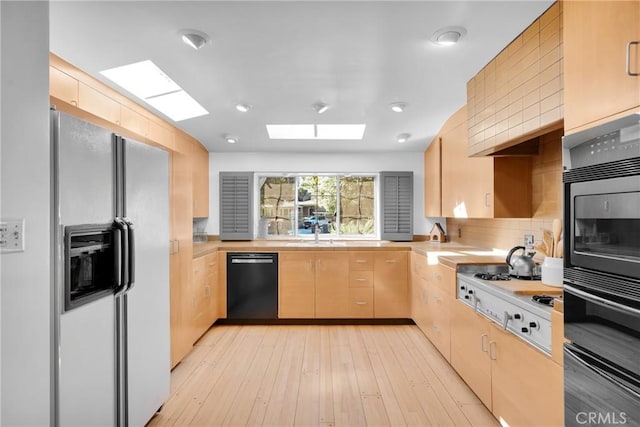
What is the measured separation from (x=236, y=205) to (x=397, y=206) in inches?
82.1

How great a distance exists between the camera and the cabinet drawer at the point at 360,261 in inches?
176

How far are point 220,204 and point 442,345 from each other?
3200mm

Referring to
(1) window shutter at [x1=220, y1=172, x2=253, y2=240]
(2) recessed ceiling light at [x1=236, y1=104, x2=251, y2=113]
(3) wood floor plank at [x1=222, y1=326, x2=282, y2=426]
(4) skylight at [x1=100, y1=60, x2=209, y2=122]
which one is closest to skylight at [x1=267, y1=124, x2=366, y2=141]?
(1) window shutter at [x1=220, y1=172, x2=253, y2=240]

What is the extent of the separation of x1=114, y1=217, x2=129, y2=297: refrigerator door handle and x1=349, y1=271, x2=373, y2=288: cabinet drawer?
2890mm

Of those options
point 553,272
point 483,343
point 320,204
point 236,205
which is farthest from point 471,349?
point 236,205

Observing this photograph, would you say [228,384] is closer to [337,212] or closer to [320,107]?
[320,107]

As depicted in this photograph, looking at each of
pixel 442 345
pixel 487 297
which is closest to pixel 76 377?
pixel 487 297

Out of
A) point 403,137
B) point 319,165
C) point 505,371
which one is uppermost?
point 403,137

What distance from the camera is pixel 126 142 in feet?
6.58

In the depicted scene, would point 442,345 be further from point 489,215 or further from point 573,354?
point 573,354

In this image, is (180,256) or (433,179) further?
(433,179)

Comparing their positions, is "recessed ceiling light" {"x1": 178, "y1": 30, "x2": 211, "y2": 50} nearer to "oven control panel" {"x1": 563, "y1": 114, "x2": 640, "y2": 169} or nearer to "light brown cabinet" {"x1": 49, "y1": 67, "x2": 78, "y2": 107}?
"light brown cabinet" {"x1": 49, "y1": 67, "x2": 78, "y2": 107}

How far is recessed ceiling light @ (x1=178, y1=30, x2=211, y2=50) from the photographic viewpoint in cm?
228

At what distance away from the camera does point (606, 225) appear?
1.32m
